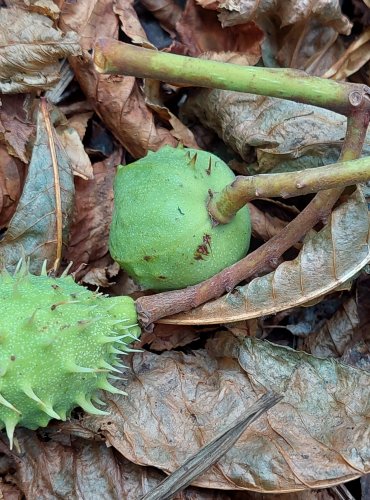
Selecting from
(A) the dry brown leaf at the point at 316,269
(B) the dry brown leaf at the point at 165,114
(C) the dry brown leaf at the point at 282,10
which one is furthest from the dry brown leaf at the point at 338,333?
(C) the dry brown leaf at the point at 282,10

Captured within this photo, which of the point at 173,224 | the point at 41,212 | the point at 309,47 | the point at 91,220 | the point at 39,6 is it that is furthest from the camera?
the point at 309,47

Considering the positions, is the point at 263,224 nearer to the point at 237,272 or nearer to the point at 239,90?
the point at 237,272

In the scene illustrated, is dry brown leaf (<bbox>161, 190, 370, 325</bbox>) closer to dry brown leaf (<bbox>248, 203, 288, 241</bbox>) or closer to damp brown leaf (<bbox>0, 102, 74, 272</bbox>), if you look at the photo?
dry brown leaf (<bbox>248, 203, 288, 241</bbox>)

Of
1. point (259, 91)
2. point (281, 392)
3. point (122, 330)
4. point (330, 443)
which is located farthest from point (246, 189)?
point (330, 443)

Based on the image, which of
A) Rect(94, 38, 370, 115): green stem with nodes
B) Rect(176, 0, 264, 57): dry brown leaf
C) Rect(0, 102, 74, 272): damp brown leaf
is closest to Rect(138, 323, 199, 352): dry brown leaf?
Rect(0, 102, 74, 272): damp brown leaf

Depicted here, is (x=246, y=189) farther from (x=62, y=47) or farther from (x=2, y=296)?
(x=62, y=47)

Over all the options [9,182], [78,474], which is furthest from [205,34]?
[78,474]
